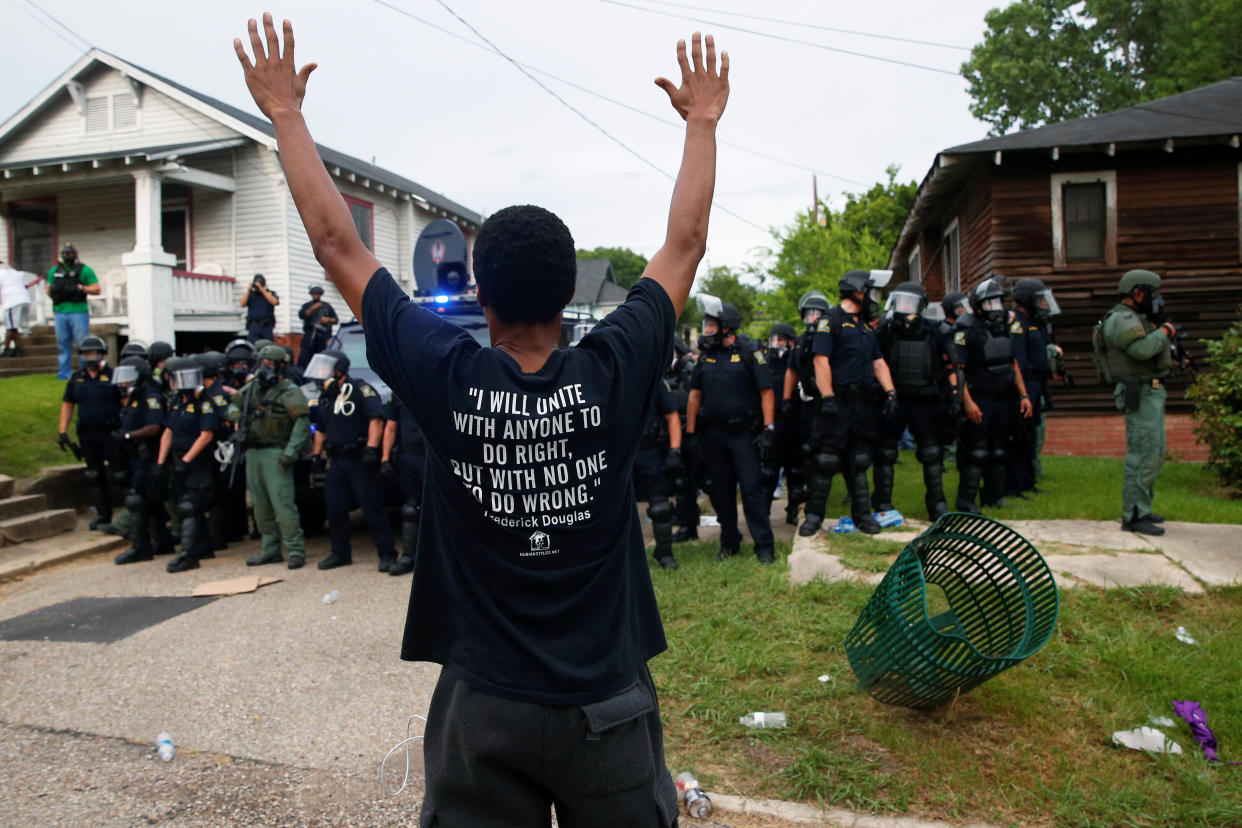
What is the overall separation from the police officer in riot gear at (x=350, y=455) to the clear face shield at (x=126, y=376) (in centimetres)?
264

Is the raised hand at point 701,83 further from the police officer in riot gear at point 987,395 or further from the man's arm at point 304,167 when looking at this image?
the police officer in riot gear at point 987,395

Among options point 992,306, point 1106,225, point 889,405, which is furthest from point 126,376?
point 1106,225

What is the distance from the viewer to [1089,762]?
11.9 feet

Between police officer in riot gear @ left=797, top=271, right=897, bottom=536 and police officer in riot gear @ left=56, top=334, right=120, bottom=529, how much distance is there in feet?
24.3

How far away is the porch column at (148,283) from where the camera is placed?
16.4m

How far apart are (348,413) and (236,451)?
1.60 metres

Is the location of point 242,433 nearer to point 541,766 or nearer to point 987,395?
point 987,395

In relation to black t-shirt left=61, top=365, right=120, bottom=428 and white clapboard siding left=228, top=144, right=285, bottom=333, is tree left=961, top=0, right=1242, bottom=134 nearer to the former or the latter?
white clapboard siding left=228, top=144, right=285, bottom=333

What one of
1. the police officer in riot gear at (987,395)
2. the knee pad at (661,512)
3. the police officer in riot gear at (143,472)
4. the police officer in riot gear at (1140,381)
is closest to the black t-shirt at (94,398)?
the police officer in riot gear at (143,472)

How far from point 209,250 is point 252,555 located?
1283 cm

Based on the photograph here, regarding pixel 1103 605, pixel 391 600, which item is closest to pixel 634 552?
pixel 1103 605

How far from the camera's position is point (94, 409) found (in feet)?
31.0

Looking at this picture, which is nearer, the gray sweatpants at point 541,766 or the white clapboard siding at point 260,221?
the gray sweatpants at point 541,766

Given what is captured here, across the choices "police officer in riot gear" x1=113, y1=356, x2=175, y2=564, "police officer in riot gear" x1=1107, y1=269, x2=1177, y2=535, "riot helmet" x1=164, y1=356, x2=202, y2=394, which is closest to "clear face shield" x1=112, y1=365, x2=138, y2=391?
"police officer in riot gear" x1=113, y1=356, x2=175, y2=564
